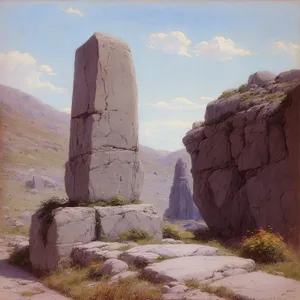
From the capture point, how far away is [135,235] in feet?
33.2

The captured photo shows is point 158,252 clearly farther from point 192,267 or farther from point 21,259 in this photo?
point 21,259

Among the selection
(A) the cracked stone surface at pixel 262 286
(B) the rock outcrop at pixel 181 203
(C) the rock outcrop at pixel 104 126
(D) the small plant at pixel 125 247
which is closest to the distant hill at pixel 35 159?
(B) the rock outcrop at pixel 181 203

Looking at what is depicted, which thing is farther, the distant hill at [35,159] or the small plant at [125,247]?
the distant hill at [35,159]

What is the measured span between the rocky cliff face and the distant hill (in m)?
10.8

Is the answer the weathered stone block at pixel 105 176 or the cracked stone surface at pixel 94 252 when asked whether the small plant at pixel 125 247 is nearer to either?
the cracked stone surface at pixel 94 252

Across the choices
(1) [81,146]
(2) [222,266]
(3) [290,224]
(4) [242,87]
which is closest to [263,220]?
(3) [290,224]

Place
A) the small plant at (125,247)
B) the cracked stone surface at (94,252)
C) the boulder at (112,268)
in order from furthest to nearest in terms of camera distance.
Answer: the small plant at (125,247), the cracked stone surface at (94,252), the boulder at (112,268)

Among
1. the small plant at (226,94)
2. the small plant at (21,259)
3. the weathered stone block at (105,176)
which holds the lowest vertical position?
the small plant at (21,259)

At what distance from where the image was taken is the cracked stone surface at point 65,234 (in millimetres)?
9531

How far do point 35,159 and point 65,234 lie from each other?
4965cm

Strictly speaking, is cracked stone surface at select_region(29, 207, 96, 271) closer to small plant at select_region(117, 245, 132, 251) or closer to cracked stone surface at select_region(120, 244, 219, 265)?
small plant at select_region(117, 245, 132, 251)

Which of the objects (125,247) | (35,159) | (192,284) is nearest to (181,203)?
(35,159)

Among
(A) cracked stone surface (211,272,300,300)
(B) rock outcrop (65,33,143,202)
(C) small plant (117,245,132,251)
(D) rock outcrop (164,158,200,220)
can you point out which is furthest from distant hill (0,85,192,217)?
(A) cracked stone surface (211,272,300,300)

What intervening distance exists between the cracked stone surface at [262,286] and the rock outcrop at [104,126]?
5111 millimetres
